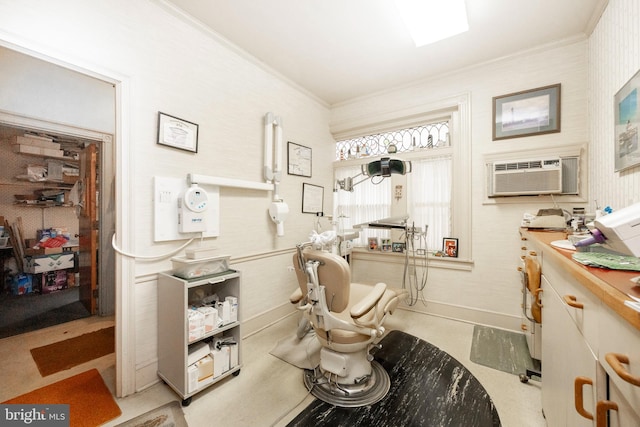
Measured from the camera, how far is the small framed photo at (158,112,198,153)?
1.93 m

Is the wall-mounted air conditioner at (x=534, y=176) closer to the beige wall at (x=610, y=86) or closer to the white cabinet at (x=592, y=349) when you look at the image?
the beige wall at (x=610, y=86)

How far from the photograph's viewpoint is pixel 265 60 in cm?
274

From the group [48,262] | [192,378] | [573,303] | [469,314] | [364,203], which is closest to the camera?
[573,303]

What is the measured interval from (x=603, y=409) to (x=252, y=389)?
187 centimetres

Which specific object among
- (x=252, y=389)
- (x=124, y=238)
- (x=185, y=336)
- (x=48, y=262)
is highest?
(x=124, y=238)

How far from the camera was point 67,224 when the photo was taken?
143 inches

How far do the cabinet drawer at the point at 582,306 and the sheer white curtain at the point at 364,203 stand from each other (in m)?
2.40

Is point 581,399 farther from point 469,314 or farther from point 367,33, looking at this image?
point 367,33

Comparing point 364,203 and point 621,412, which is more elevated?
point 364,203

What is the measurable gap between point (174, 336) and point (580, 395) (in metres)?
2.05

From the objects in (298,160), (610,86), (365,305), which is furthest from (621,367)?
(298,160)

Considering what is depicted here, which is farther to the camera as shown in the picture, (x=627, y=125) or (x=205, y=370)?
(x=205, y=370)

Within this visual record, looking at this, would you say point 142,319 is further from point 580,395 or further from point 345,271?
point 580,395

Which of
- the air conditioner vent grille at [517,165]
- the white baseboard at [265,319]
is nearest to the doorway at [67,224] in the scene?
the white baseboard at [265,319]
